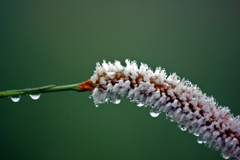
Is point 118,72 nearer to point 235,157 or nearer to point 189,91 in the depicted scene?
point 189,91

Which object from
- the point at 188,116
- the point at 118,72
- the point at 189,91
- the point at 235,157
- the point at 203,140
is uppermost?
the point at 118,72

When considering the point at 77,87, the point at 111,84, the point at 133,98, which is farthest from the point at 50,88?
the point at 133,98

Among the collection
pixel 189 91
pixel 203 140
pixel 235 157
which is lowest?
pixel 235 157

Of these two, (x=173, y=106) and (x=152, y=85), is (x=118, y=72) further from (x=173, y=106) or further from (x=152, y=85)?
(x=173, y=106)

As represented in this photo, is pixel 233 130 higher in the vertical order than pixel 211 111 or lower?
lower

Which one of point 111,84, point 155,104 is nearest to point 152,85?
point 155,104

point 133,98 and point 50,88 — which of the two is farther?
point 133,98
